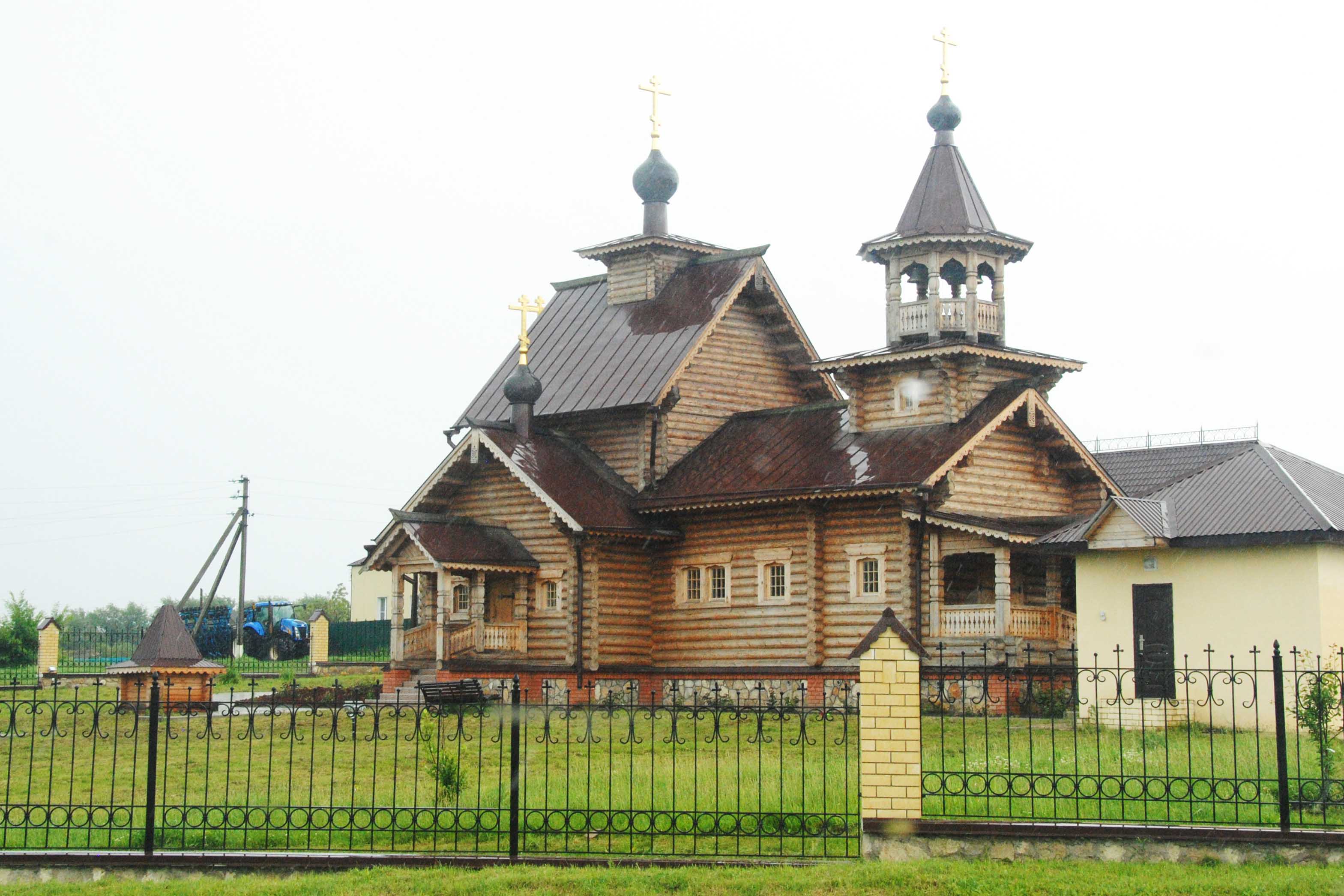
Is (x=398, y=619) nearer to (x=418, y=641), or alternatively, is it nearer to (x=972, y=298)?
(x=418, y=641)

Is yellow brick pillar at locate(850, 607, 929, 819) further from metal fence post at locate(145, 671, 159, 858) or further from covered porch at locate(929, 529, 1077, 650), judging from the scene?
covered porch at locate(929, 529, 1077, 650)

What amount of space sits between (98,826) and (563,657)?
55.2 ft

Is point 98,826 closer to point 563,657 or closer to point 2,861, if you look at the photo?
point 2,861

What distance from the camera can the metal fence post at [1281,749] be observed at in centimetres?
1182

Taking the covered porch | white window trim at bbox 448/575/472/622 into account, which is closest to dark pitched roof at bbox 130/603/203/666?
white window trim at bbox 448/575/472/622

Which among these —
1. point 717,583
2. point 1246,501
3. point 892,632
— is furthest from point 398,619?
point 892,632

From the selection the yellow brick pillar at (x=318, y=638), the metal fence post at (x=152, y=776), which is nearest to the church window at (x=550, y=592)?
the yellow brick pillar at (x=318, y=638)

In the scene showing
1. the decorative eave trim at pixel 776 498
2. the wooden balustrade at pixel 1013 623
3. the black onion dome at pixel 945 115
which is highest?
the black onion dome at pixel 945 115

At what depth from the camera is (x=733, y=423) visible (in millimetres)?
32344

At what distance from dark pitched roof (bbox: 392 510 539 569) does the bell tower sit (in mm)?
7873

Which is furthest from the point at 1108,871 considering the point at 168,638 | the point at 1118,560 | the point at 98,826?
the point at 168,638

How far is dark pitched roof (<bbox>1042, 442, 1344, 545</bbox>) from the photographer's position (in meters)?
21.6

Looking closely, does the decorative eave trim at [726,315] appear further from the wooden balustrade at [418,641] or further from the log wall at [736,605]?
the wooden balustrade at [418,641]

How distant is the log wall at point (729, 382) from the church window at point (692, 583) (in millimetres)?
2190
